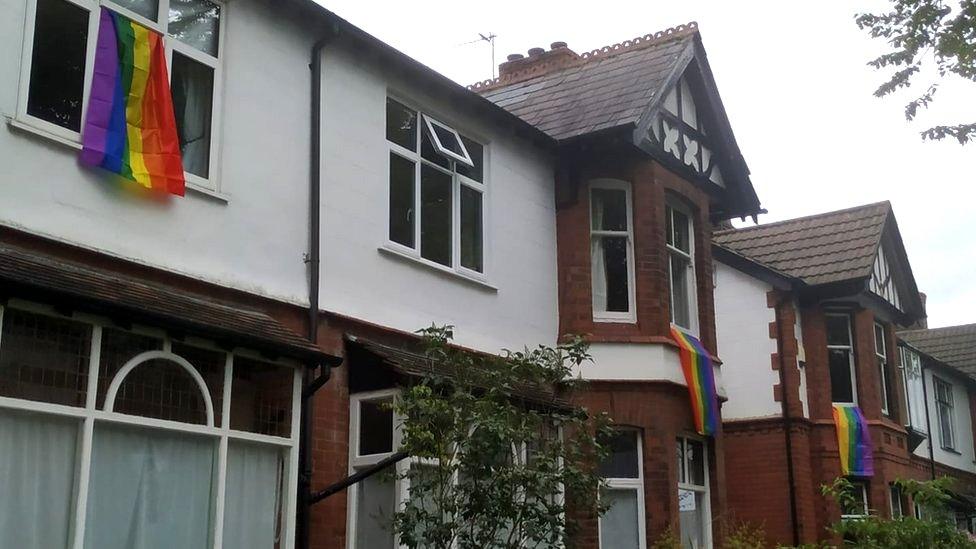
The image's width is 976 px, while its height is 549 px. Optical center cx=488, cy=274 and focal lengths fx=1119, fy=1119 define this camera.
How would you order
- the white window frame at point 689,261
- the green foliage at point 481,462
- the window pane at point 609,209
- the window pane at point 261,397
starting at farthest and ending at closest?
the white window frame at point 689,261, the window pane at point 609,209, the window pane at point 261,397, the green foliage at point 481,462

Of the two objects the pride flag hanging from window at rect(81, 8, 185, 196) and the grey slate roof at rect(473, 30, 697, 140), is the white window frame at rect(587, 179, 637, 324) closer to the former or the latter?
the grey slate roof at rect(473, 30, 697, 140)

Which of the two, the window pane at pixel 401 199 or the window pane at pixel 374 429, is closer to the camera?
the window pane at pixel 374 429

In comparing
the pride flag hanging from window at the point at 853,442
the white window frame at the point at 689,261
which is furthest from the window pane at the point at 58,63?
the pride flag hanging from window at the point at 853,442

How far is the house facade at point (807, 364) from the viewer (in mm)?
19344

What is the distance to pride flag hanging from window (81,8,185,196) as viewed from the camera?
8.45 m

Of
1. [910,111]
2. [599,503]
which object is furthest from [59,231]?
[910,111]

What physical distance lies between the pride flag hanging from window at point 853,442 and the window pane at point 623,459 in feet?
25.5

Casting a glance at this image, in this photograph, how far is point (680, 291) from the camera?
606 inches

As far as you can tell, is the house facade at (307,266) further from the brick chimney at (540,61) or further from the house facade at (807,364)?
the house facade at (807,364)

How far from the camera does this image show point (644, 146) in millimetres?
14266

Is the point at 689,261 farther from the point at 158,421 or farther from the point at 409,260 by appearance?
the point at 158,421

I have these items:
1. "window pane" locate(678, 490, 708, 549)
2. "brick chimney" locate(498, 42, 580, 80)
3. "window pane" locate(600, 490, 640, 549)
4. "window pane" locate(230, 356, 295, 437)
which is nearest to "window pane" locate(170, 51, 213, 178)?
"window pane" locate(230, 356, 295, 437)

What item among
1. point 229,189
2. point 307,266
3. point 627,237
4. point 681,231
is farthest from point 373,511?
point 681,231

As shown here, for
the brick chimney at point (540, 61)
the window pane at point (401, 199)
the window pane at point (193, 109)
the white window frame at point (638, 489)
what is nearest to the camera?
the window pane at point (193, 109)
